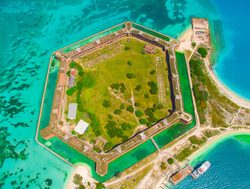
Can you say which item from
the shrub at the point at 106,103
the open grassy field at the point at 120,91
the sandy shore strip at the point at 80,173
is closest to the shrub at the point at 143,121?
the open grassy field at the point at 120,91

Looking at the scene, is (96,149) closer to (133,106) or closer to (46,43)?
(133,106)

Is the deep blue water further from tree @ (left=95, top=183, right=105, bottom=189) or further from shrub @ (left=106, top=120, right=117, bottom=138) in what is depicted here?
tree @ (left=95, top=183, right=105, bottom=189)

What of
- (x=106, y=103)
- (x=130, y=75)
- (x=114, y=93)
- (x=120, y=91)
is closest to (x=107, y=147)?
(x=106, y=103)

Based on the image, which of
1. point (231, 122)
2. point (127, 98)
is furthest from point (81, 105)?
point (231, 122)

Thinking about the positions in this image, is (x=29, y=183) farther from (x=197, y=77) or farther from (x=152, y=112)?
(x=197, y=77)

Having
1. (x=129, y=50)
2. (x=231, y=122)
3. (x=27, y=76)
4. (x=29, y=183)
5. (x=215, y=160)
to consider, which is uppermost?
(x=129, y=50)

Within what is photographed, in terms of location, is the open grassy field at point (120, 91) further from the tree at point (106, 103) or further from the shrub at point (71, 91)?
the shrub at point (71, 91)
